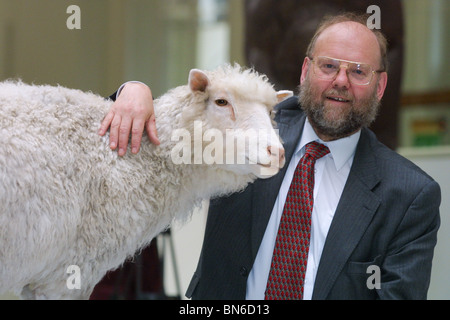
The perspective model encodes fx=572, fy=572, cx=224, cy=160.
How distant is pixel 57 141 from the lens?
1.65 meters

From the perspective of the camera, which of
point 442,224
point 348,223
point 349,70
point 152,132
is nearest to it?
point 152,132

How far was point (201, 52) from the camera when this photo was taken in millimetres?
3793

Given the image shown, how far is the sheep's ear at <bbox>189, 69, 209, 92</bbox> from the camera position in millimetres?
1765

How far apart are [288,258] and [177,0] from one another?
7.86 ft

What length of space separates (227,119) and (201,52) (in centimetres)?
210

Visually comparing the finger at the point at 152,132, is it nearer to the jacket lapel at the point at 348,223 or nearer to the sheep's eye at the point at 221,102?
the sheep's eye at the point at 221,102

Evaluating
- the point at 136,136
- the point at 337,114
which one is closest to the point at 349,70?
the point at 337,114

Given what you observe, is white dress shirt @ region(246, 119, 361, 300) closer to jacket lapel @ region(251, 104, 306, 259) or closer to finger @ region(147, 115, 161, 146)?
jacket lapel @ region(251, 104, 306, 259)

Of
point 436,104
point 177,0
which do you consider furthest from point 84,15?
point 436,104

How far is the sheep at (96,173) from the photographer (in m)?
1.57

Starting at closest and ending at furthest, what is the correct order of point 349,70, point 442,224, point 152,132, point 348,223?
1. point 152,132
2. point 348,223
3. point 349,70
4. point 442,224

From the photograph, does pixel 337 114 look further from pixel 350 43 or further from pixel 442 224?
pixel 442 224

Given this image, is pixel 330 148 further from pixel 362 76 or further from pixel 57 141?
pixel 57 141
